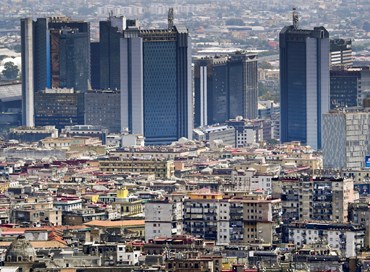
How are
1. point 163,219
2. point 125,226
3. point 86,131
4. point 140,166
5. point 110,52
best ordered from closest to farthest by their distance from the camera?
1. point 163,219
2. point 125,226
3. point 140,166
4. point 86,131
5. point 110,52

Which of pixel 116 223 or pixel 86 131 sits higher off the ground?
pixel 86 131

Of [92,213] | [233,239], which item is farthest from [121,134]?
[233,239]

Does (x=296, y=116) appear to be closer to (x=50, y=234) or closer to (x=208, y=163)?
(x=208, y=163)

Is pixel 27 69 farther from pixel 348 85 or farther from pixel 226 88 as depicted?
pixel 348 85

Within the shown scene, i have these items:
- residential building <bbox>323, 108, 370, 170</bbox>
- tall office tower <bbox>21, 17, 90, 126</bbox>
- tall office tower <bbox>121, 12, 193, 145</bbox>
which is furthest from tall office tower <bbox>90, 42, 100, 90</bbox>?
residential building <bbox>323, 108, 370, 170</bbox>

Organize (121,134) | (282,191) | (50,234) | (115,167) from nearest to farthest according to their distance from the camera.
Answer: (50,234)
(282,191)
(115,167)
(121,134)

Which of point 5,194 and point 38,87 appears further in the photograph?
point 38,87

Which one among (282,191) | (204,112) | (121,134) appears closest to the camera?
(282,191)

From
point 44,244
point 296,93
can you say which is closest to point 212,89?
point 296,93
